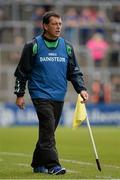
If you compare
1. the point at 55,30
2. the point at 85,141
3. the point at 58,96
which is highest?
the point at 55,30

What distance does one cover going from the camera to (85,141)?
21016 mm

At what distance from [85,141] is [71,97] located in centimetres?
944

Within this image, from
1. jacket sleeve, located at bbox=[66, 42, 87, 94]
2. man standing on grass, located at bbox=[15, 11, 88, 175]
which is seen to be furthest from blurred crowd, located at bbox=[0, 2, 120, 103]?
man standing on grass, located at bbox=[15, 11, 88, 175]

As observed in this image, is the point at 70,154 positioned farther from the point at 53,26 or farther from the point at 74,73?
the point at 53,26

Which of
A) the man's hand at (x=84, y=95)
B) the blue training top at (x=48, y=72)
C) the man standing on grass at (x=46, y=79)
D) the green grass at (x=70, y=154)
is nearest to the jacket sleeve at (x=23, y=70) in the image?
the man standing on grass at (x=46, y=79)

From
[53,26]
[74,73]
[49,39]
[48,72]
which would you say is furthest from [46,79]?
[53,26]

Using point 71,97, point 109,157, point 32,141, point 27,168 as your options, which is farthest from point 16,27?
point 27,168

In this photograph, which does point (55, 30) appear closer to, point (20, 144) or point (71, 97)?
point (20, 144)

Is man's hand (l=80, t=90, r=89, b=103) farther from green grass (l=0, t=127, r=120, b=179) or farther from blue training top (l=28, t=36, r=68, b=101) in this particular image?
green grass (l=0, t=127, r=120, b=179)

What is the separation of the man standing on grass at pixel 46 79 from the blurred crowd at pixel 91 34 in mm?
17908

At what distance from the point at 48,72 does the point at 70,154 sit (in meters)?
4.98

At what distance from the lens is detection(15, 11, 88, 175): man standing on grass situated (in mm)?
11812

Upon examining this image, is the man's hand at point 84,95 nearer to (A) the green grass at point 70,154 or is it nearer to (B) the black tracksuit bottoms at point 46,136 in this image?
(B) the black tracksuit bottoms at point 46,136

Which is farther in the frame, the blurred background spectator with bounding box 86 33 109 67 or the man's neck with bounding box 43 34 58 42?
the blurred background spectator with bounding box 86 33 109 67
